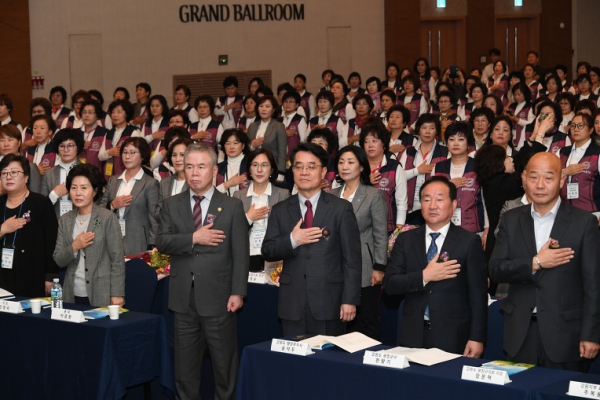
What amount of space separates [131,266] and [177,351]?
913 mm

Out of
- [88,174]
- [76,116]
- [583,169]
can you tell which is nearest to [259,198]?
[88,174]

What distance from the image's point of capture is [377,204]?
19.1 ft

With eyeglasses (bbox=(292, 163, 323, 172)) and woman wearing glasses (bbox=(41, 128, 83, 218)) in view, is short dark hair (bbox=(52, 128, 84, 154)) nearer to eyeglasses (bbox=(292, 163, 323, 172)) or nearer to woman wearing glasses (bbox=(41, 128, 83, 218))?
woman wearing glasses (bbox=(41, 128, 83, 218))

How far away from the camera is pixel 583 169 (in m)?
7.51

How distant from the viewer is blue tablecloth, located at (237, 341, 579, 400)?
3783 millimetres

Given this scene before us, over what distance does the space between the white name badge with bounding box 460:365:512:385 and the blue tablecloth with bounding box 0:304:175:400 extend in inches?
79.4

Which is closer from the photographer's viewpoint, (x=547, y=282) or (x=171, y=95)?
(x=547, y=282)

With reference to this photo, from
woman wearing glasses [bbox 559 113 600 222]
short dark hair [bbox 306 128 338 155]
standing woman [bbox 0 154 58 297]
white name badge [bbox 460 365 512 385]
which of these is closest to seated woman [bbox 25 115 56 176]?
short dark hair [bbox 306 128 338 155]

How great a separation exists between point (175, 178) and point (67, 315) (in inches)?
99.7

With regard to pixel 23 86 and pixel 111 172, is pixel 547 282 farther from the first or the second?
pixel 23 86

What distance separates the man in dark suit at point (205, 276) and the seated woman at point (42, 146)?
12.9 feet

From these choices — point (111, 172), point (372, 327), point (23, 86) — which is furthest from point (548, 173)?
point (23, 86)

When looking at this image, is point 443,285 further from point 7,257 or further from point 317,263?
point 7,257

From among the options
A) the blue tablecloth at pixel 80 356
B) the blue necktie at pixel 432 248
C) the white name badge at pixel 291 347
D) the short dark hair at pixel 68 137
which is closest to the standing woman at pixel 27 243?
the blue tablecloth at pixel 80 356
